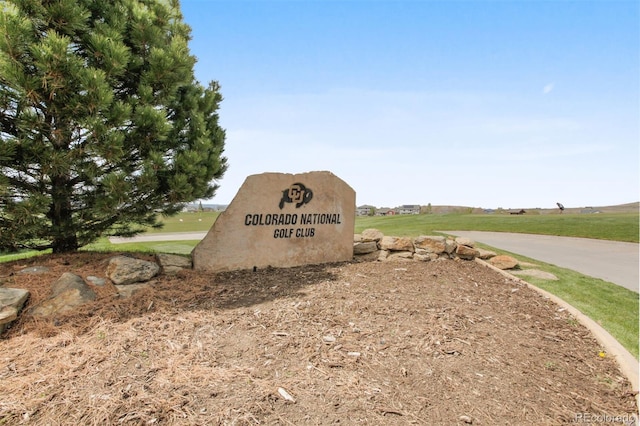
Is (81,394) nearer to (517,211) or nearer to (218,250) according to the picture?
(218,250)

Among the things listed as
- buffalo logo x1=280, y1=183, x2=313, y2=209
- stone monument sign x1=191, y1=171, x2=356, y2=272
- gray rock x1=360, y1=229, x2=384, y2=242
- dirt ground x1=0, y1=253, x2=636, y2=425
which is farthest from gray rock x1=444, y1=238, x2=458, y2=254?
buffalo logo x1=280, y1=183, x2=313, y2=209

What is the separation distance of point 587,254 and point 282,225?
35.4 ft

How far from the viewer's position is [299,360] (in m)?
3.26

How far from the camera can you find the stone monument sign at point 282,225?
6.10 metres

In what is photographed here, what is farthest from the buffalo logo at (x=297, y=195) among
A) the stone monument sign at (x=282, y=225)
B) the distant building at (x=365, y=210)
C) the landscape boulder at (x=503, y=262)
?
the distant building at (x=365, y=210)

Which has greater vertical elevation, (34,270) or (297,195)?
(297,195)

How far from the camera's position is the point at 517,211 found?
32.8 metres

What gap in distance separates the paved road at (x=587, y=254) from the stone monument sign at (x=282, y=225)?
657 cm

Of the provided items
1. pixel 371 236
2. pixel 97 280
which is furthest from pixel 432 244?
pixel 97 280

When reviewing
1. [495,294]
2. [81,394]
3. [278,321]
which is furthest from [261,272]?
[495,294]

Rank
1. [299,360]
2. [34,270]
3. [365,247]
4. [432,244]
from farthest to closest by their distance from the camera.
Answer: [432,244], [365,247], [34,270], [299,360]

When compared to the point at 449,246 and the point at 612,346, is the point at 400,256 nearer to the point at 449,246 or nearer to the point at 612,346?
the point at 449,246

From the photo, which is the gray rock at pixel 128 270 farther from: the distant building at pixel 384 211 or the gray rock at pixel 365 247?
the distant building at pixel 384 211

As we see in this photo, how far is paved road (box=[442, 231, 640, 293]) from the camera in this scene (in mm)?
8820
